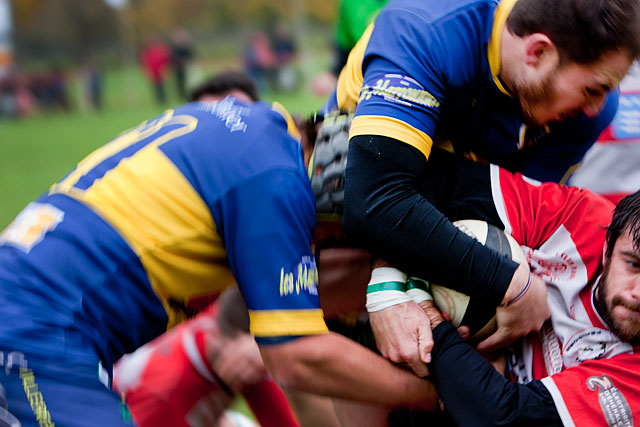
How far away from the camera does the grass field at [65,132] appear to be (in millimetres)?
8805

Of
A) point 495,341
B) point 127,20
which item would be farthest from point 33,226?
point 127,20

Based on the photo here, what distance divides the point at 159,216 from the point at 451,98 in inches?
35.7

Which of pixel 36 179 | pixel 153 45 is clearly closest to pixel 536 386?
pixel 36 179

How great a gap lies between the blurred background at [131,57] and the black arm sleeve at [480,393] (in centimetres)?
1207

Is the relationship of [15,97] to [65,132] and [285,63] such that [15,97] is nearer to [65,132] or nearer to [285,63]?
[65,132]

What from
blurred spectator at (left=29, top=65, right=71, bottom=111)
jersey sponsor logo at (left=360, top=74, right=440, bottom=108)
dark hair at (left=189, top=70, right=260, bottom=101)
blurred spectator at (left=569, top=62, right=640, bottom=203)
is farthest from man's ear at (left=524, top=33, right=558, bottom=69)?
blurred spectator at (left=29, top=65, right=71, bottom=111)

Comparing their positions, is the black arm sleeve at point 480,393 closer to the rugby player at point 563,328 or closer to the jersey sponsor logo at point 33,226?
the rugby player at point 563,328

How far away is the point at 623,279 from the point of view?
191 centimetres

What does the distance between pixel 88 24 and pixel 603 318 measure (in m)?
25.9

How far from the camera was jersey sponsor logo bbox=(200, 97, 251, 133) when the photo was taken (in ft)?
6.29

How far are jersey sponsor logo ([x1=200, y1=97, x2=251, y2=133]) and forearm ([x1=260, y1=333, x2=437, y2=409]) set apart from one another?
0.60m

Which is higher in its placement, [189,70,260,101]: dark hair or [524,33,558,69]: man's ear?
[524,33,558,69]: man's ear

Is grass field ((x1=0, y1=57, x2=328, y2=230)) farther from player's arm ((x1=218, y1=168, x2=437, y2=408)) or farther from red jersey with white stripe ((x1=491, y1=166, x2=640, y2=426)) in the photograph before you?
red jersey with white stripe ((x1=491, y1=166, x2=640, y2=426))

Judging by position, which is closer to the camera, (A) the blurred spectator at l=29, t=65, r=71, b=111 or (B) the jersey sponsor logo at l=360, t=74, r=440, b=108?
(B) the jersey sponsor logo at l=360, t=74, r=440, b=108
